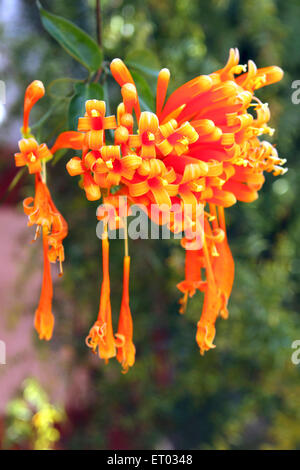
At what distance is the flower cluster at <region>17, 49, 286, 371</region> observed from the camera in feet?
0.69

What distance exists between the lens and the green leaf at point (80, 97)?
0.82ft

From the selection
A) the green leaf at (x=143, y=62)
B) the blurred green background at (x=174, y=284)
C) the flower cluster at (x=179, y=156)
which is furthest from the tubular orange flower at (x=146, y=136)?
the blurred green background at (x=174, y=284)

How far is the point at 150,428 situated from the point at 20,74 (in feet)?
1.68

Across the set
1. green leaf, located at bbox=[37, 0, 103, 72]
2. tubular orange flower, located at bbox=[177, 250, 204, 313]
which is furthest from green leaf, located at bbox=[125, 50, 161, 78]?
tubular orange flower, located at bbox=[177, 250, 204, 313]

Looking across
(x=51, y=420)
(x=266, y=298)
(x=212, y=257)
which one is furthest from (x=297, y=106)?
(x=51, y=420)

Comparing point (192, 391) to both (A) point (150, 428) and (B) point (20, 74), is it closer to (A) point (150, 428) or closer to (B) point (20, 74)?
(A) point (150, 428)

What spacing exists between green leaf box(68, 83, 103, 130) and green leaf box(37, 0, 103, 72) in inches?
1.0

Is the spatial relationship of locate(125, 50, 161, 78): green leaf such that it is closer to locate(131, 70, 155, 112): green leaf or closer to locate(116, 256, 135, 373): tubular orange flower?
locate(131, 70, 155, 112): green leaf

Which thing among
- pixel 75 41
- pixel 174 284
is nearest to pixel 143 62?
pixel 75 41

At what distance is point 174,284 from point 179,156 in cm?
35

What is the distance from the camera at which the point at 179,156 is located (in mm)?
230
